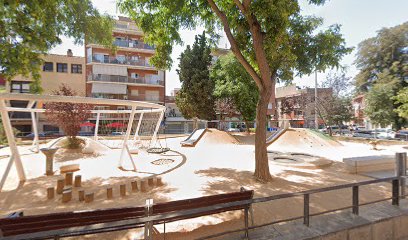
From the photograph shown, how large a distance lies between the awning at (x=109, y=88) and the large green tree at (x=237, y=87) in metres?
15.7

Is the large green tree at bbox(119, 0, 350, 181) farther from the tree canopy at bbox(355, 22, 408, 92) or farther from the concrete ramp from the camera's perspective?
the tree canopy at bbox(355, 22, 408, 92)

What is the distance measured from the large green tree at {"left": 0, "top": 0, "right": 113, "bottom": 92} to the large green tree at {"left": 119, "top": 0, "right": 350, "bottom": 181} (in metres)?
1.81

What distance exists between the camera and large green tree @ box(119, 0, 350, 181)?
256 inches

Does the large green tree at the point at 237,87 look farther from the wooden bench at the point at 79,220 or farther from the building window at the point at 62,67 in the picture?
the building window at the point at 62,67

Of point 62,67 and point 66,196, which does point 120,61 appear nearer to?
point 62,67

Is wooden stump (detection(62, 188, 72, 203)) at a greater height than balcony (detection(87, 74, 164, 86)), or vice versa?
balcony (detection(87, 74, 164, 86))

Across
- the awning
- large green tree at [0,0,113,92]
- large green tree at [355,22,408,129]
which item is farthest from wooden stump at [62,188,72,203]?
the awning

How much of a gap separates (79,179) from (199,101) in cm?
1825

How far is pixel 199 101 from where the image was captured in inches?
955

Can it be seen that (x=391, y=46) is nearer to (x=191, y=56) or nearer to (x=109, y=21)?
(x=191, y=56)

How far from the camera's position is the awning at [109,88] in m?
31.2

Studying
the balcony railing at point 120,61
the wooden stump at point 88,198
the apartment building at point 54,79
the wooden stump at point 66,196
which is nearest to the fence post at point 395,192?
the wooden stump at point 88,198

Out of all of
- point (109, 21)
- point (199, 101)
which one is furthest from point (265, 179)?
point (199, 101)

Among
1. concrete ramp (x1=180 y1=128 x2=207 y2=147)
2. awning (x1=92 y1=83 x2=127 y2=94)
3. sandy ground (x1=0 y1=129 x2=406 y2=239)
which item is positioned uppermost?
awning (x1=92 y1=83 x2=127 y2=94)
